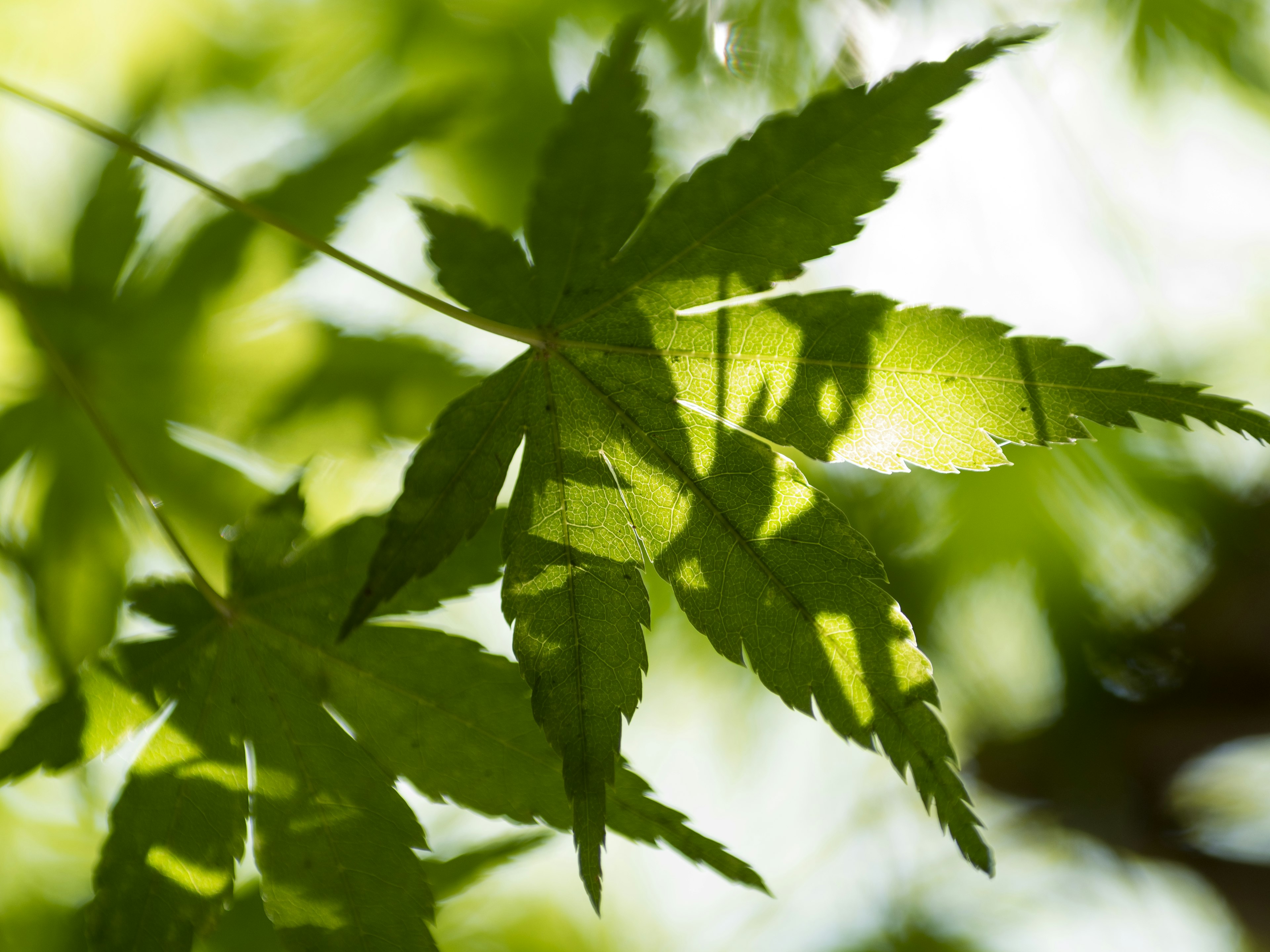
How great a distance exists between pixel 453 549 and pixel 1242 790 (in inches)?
90.0

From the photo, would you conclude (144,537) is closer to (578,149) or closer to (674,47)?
(578,149)

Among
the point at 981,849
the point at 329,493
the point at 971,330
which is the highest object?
the point at 971,330

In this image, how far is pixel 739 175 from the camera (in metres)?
0.77

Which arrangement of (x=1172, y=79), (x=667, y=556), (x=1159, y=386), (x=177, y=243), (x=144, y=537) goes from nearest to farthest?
(x=1159, y=386) → (x=667, y=556) → (x=177, y=243) → (x=144, y=537) → (x=1172, y=79)

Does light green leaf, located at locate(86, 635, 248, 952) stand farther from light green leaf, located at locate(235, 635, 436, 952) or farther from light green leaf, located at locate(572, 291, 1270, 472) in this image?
light green leaf, located at locate(572, 291, 1270, 472)

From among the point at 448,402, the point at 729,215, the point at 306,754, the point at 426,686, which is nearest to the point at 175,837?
the point at 306,754

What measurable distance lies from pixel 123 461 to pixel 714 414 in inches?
30.9

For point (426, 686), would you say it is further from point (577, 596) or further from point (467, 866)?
point (467, 866)

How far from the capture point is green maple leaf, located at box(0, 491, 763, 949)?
2.94 feet

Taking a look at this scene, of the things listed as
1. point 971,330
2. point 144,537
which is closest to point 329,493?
point 144,537

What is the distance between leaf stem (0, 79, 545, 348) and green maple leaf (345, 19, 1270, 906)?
0.04 ft

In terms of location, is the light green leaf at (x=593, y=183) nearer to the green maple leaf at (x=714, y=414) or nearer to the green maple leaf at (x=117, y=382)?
the green maple leaf at (x=714, y=414)

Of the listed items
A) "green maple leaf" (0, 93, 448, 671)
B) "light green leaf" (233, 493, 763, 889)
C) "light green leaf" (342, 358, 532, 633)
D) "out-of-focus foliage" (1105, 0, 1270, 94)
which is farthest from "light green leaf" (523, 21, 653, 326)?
"out-of-focus foliage" (1105, 0, 1270, 94)

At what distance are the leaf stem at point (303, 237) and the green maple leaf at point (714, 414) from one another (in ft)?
0.04
